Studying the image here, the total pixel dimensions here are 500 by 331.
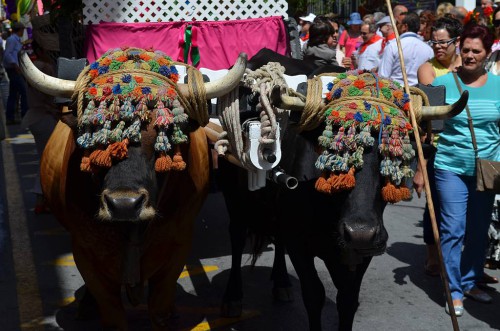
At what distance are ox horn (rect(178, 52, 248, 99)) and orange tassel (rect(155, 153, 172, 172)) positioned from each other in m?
0.43

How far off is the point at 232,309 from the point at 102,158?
90.7 inches

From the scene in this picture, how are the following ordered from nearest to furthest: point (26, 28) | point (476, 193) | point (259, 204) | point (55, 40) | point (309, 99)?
point (309, 99) < point (259, 204) < point (476, 193) < point (55, 40) < point (26, 28)

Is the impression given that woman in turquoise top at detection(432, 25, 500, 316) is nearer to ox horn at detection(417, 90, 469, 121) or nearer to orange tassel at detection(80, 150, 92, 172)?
ox horn at detection(417, 90, 469, 121)

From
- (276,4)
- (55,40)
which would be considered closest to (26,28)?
(55,40)

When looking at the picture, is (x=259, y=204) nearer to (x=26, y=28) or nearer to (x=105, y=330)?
(x=105, y=330)

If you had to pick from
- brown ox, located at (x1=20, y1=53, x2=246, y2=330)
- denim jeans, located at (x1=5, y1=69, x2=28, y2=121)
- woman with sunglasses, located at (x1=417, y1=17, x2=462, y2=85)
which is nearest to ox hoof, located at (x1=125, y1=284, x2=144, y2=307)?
brown ox, located at (x1=20, y1=53, x2=246, y2=330)

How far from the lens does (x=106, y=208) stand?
396 cm

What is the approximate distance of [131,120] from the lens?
13.4 feet

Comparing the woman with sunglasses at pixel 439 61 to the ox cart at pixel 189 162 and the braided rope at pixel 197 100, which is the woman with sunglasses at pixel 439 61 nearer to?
the ox cart at pixel 189 162

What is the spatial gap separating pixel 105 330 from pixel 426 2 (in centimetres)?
1516

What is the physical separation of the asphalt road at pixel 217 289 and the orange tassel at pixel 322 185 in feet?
5.79

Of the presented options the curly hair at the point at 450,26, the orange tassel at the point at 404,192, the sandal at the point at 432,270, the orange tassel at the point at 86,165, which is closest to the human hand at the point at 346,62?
the curly hair at the point at 450,26

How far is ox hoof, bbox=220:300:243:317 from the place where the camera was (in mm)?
5887

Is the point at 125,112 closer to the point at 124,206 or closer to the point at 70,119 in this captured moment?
the point at 70,119
